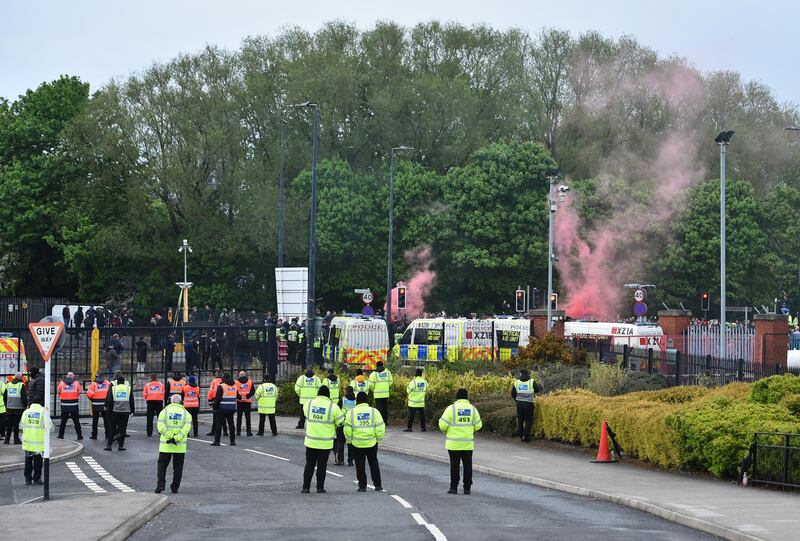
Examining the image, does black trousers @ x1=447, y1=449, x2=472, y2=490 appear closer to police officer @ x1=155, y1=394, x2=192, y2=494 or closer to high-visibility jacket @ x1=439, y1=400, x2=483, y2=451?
high-visibility jacket @ x1=439, y1=400, x2=483, y2=451

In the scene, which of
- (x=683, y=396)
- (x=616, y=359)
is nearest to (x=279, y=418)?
(x=616, y=359)

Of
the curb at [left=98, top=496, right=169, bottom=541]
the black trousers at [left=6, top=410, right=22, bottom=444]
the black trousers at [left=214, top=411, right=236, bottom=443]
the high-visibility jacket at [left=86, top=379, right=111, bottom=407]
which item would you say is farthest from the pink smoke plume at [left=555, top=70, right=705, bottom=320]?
the curb at [left=98, top=496, right=169, bottom=541]

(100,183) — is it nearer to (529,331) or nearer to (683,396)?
(529,331)

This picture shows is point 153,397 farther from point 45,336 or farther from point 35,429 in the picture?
point 45,336

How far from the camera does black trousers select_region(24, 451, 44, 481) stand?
24203 millimetres

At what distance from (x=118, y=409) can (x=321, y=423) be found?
11388 mm

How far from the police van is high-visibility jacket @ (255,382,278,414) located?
39.9ft

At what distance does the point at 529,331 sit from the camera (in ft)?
160

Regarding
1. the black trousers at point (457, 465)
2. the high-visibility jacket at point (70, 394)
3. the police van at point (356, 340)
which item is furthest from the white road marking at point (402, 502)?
the police van at point (356, 340)

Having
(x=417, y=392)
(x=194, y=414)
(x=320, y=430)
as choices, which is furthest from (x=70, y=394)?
(x=320, y=430)

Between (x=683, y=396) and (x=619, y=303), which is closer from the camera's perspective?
(x=683, y=396)

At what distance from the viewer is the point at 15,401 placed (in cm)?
3184

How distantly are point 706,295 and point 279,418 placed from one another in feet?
52.5

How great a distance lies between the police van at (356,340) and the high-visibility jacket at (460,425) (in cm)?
2496
